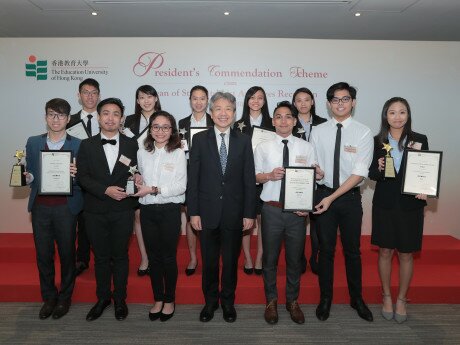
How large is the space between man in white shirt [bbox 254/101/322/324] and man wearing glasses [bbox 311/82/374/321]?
0.62ft

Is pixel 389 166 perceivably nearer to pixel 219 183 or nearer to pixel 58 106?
pixel 219 183

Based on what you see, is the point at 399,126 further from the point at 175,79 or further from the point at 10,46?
the point at 10,46

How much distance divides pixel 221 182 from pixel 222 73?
2.89 metres

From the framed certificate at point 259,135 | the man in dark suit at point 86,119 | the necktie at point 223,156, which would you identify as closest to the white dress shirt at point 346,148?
the framed certificate at point 259,135

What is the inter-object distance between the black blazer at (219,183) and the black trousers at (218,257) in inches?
3.8

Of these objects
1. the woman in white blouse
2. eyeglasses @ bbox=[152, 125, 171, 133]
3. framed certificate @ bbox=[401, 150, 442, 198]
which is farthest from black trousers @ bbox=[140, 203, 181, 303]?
framed certificate @ bbox=[401, 150, 442, 198]

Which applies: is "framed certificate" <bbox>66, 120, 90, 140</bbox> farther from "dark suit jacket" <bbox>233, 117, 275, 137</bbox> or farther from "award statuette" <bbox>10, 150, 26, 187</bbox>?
"dark suit jacket" <bbox>233, 117, 275, 137</bbox>

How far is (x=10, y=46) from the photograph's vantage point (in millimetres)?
5500

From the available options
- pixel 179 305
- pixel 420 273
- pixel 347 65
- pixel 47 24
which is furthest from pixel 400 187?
pixel 47 24

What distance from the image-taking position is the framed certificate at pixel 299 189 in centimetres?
311

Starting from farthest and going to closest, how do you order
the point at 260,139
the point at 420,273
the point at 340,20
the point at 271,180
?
the point at 340,20 → the point at 420,273 → the point at 260,139 → the point at 271,180

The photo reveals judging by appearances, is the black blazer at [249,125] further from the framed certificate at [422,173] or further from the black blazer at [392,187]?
the framed certificate at [422,173]

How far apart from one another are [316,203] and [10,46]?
4961 millimetres

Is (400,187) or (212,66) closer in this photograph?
(400,187)
